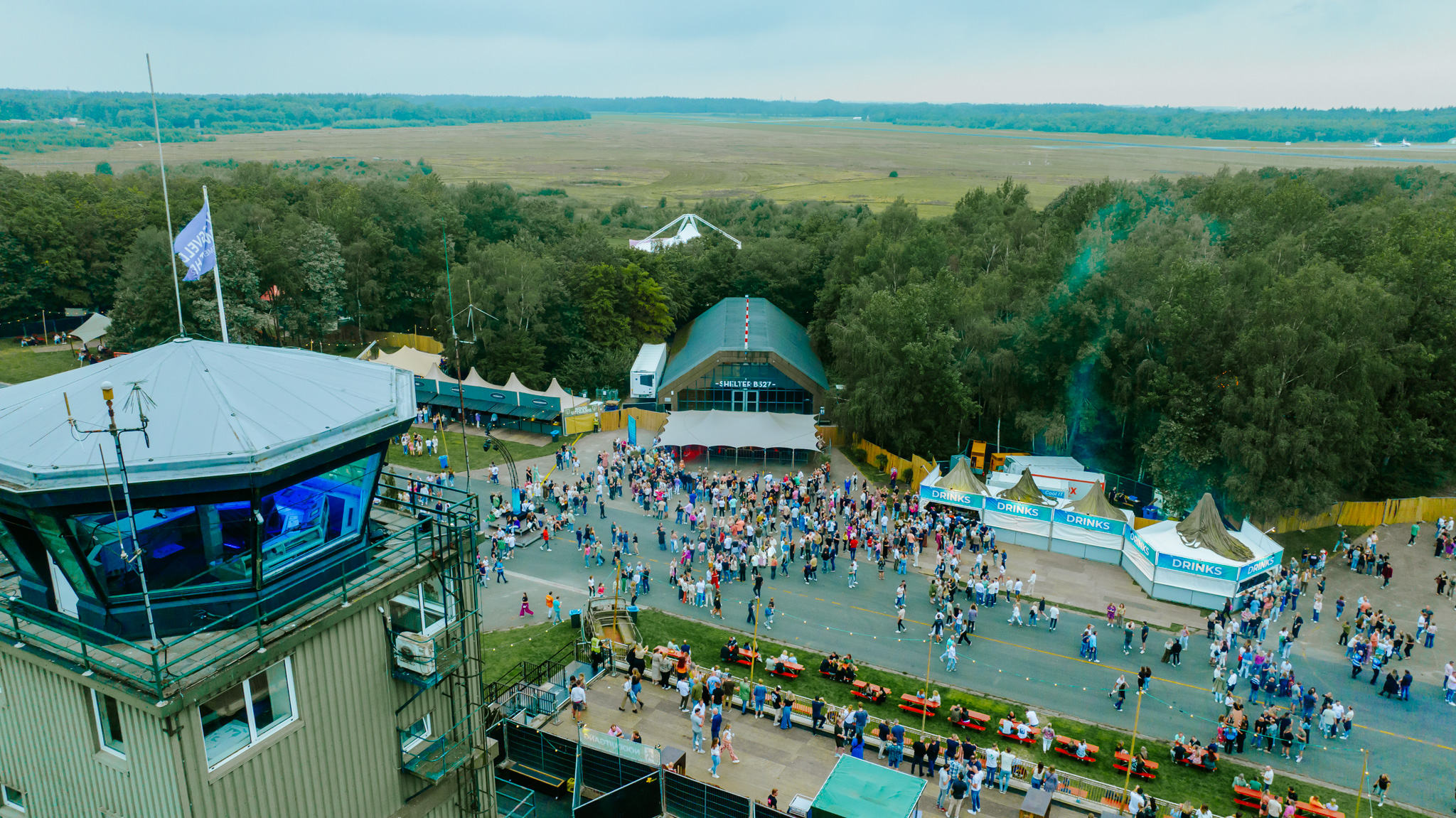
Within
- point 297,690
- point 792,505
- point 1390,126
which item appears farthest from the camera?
point 1390,126

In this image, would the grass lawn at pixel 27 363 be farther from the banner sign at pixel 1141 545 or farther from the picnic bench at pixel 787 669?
the banner sign at pixel 1141 545

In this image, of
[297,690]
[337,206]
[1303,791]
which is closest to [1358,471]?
[1303,791]

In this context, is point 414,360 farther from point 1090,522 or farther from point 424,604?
point 424,604

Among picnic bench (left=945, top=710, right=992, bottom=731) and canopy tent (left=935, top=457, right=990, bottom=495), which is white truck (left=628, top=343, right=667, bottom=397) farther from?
picnic bench (left=945, top=710, right=992, bottom=731)

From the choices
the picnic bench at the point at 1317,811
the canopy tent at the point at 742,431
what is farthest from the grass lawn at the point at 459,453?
the picnic bench at the point at 1317,811

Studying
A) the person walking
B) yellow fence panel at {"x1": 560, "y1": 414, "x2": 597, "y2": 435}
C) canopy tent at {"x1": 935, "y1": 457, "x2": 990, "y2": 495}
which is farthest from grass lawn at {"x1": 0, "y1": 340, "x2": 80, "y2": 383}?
canopy tent at {"x1": 935, "y1": 457, "x2": 990, "y2": 495}

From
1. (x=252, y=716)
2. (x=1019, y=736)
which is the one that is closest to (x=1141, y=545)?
(x=1019, y=736)

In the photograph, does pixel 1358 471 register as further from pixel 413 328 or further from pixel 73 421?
pixel 413 328
